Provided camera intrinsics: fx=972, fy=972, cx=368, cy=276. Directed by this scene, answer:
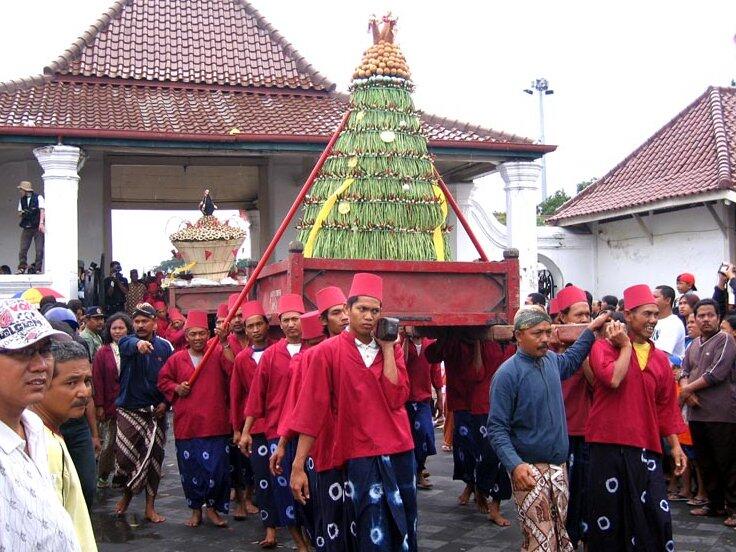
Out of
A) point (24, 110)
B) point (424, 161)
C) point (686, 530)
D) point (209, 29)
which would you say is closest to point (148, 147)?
point (24, 110)

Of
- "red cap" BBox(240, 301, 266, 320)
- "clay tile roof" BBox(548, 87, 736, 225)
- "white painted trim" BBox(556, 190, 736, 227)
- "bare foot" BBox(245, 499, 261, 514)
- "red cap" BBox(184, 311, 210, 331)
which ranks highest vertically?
"clay tile roof" BBox(548, 87, 736, 225)

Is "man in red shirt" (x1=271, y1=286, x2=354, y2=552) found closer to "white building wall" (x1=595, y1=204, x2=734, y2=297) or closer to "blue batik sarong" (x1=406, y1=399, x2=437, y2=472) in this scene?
"blue batik sarong" (x1=406, y1=399, x2=437, y2=472)

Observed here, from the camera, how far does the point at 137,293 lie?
52.7 ft

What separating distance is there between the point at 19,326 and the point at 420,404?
21.5 feet

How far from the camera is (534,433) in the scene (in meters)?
5.12

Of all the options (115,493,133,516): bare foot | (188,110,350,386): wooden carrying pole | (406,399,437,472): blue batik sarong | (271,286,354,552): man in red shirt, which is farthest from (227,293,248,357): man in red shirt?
(271,286,354,552): man in red shirt

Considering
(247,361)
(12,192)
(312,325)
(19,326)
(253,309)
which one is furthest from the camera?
(12,192)

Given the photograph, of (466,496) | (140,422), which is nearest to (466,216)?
(466,496)

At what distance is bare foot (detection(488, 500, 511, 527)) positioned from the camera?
7.41m

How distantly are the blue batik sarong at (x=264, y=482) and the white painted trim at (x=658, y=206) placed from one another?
10.8 meters

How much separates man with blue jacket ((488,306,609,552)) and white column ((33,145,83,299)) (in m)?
11.3

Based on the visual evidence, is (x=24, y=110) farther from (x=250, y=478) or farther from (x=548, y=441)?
(x=548, y=441)

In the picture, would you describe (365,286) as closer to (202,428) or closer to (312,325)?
(312,325)

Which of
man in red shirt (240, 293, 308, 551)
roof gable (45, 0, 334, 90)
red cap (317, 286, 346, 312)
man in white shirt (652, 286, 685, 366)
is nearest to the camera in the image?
red cap (317, 286, 346, 312)
